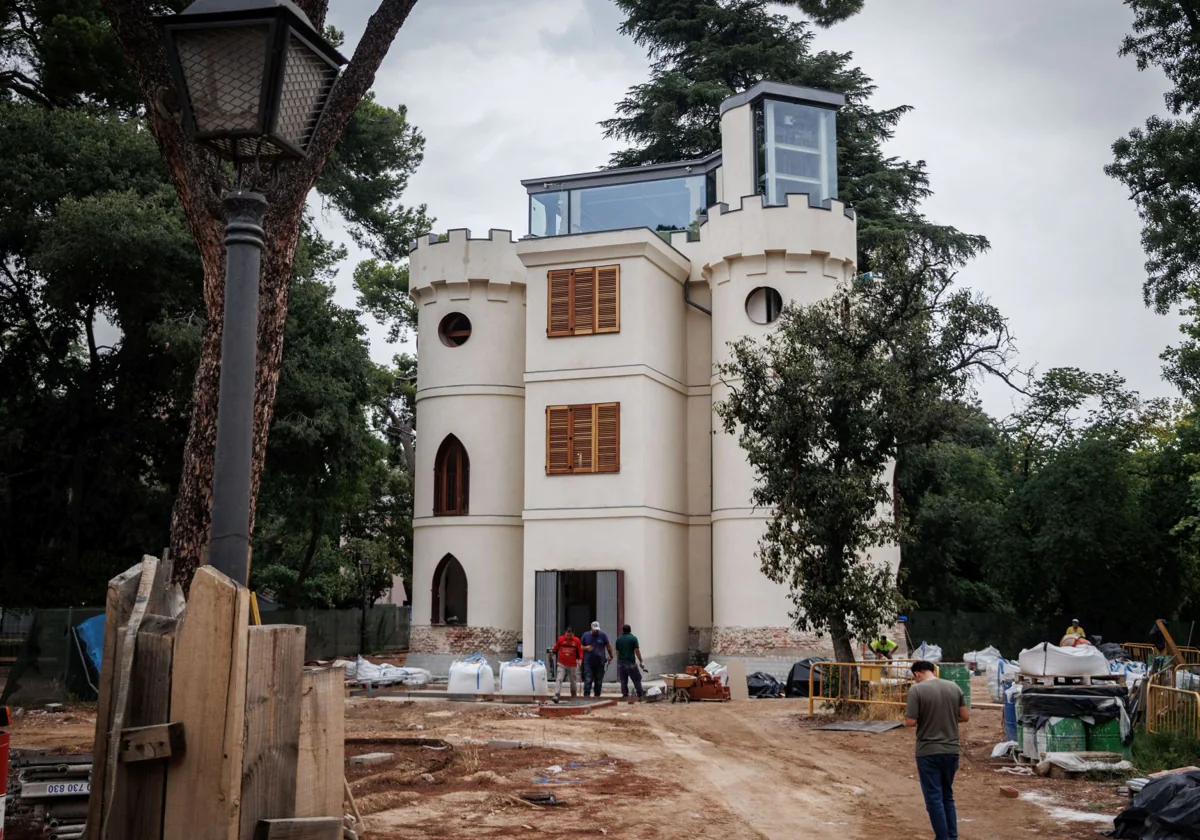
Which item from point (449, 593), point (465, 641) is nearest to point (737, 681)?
point (465, 641)

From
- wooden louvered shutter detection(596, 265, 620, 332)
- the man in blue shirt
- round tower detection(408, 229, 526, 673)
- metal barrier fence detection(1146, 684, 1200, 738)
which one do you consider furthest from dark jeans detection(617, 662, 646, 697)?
metal barrier fence detection(1146, 684, 1200, 738)

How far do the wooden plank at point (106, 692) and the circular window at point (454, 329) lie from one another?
27.9m

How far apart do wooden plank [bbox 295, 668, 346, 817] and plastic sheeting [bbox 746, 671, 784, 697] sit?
2228 cm

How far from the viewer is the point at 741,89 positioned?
4388cm

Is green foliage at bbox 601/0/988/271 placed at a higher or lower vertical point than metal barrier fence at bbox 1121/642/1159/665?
higher

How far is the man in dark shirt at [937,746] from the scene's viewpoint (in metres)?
9.89

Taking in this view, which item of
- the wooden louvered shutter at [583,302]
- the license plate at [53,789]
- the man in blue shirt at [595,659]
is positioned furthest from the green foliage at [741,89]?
the license plate at [53,789]

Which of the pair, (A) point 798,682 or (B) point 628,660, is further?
(A) point 798,682

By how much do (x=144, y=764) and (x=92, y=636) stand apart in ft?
68.0

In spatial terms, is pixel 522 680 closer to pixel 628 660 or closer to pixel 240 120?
pixel 628 660

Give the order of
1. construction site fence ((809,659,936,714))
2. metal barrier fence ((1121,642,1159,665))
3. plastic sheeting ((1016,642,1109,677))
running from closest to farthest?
plastic sheeting ((1016,642,1109,677)), construction site fence ((809,659,936,714)), metal barrier fence ((1121,642,1159,665))

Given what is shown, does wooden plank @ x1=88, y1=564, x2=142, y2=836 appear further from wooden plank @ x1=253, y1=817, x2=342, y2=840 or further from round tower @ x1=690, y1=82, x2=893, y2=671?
round tower @ x1=690, y1=82, x2=893, y2=671

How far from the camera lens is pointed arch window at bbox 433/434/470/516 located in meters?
31.8

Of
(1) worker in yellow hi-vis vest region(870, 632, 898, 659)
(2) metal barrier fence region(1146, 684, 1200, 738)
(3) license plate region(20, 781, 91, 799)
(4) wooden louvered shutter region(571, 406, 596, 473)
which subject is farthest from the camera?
(4) wooden louvered shutter region(571, 406, 596, 473)
